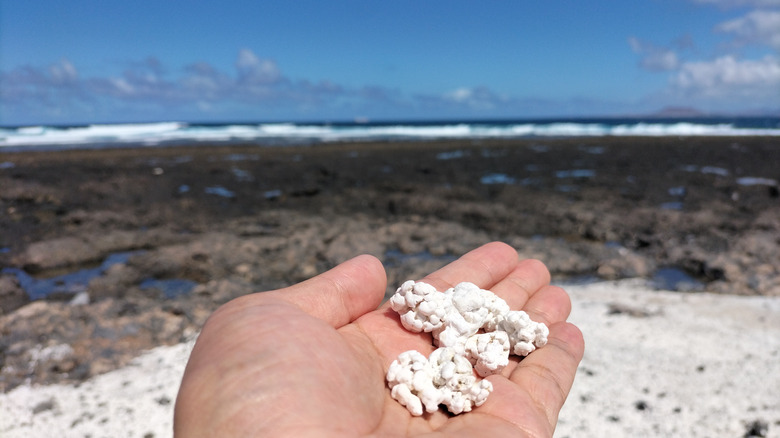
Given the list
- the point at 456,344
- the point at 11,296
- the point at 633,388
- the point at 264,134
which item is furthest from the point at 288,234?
the point at 264,134

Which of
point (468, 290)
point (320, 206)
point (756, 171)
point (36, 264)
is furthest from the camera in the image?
point (756, 171)

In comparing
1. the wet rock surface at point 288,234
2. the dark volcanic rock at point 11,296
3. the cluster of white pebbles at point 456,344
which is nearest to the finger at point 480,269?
the cluster of white pebbles at point 456,344

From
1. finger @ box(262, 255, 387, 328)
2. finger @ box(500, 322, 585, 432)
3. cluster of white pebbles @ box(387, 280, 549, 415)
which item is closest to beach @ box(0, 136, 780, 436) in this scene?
finger @ box(500, 322, 585, 432)

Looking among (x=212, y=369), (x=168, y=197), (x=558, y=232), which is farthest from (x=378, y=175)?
(x=212, y=369)

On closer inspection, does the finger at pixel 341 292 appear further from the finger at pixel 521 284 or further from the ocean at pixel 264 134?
the ocean at pixel 264 134

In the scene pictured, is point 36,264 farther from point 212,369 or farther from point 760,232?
point 760,232

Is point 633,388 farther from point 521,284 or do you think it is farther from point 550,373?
point 550,373

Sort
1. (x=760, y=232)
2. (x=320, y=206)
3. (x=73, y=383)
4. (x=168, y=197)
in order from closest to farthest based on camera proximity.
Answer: (x=73, y=383) → (x=760, y=232) → (x=320, y=206) → (x=168, y=197)
